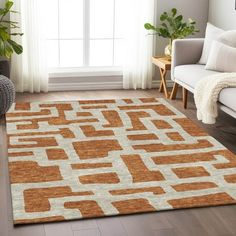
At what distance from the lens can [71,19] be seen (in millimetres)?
6316

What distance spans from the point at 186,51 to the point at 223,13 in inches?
36.7

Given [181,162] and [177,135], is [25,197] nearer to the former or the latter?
[181,162]

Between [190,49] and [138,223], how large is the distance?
117 inches

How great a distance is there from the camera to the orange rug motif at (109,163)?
333 cm

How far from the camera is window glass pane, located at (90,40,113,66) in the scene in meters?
6.47

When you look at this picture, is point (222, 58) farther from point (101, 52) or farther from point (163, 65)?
point (101, 52)

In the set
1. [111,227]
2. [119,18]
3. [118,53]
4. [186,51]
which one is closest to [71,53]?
[118,53]

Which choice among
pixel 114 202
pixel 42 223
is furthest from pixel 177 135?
pixel 42 223

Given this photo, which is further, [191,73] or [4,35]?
[4,35]

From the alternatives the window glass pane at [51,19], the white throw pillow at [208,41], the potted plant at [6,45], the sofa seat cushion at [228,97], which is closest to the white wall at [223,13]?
the white throw pillow at [208,41]

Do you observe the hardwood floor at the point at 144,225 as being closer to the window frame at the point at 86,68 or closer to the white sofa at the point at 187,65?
the white sofa at the point at 187,65

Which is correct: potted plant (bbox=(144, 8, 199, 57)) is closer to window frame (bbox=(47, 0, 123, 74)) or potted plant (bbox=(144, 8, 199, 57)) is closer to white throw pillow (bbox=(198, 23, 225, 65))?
white throw pillow (bbox=(198, 23, 225, 65))

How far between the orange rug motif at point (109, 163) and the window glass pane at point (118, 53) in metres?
1.17

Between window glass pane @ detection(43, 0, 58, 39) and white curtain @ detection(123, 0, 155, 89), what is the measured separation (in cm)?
85
